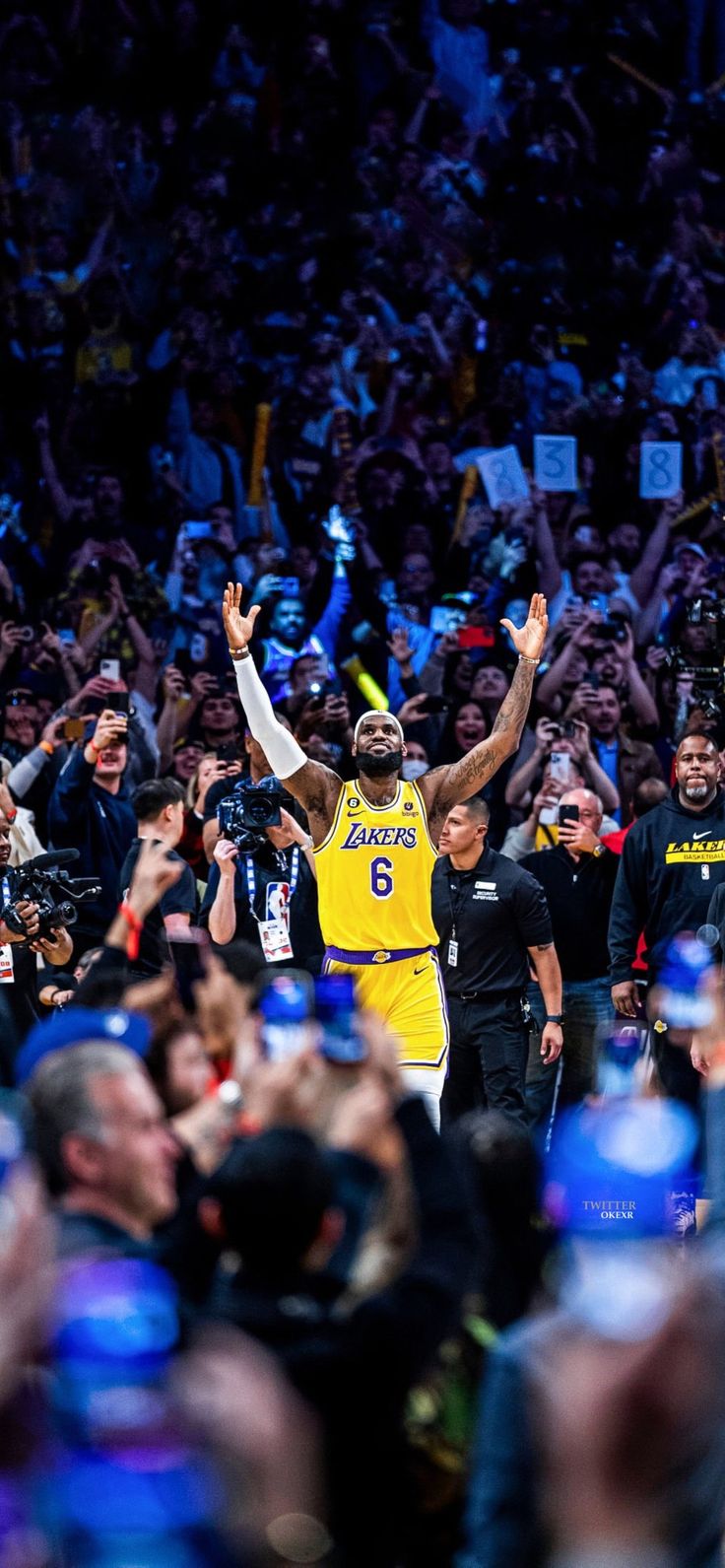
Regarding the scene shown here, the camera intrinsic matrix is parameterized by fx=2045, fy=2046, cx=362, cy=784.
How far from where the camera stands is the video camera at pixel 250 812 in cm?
794

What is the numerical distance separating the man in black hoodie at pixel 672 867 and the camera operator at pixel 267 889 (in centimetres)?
127

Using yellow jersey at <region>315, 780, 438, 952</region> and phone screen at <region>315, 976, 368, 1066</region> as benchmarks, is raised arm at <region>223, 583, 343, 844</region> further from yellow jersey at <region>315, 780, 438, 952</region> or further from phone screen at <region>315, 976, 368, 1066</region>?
→ phone screen at <region>315, 976, 368, 1066</region>

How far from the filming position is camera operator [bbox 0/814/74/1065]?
Result: 24.6 feet

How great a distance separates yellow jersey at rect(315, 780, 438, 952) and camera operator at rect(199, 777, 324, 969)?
1.99ft

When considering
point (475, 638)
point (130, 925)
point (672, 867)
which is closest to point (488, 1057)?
point (672, 867)

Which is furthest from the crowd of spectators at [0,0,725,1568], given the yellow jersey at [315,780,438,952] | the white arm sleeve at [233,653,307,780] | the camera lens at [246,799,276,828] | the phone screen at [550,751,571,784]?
the yellow jersey at [315,780,438,952]

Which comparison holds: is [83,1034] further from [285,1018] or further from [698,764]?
[698,764]

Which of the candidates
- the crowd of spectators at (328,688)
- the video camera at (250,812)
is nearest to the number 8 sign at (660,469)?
the crowd of spectators at (328,688)

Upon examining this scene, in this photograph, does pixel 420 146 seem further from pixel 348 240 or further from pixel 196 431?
pixel 196 431

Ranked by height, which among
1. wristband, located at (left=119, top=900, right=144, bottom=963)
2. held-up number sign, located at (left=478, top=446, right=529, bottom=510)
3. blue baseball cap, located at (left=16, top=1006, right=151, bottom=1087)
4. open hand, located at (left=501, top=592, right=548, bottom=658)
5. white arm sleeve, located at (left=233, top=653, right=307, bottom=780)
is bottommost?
blue baseball cap, located at (left=16, top=1006, right=151, bottom=1087)

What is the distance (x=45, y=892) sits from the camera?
7.53 m

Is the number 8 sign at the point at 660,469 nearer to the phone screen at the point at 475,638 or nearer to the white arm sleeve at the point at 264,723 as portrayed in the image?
the phone screen at the point at 475,638

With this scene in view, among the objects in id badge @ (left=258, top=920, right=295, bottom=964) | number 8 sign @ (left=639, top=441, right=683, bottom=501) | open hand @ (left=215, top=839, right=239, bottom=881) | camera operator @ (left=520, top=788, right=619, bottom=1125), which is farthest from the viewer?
number 8 sign @ (left=639, top=441, right=683, bottom=501)

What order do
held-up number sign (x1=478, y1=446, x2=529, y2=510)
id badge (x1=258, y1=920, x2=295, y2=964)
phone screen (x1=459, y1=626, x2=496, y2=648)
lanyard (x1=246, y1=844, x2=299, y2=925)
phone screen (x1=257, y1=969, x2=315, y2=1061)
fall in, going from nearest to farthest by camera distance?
phone screen (x1=257, y1=969, x2=315, y2=1061)
id badge (x1=258, y1=920, x2=295, y2=964)
lanyard (x1=246, y1=844, x2=299, y2=925)
phone screen (x1=459, y1=626, x2=496, y2=648)
held-up number sign (x1=478, y1=446, x2=529, y2=510)
